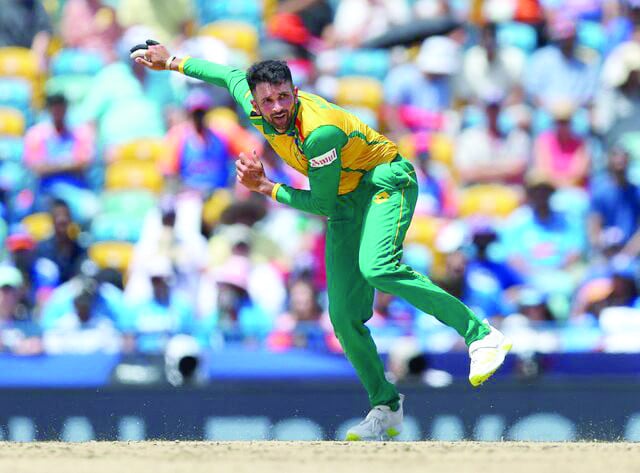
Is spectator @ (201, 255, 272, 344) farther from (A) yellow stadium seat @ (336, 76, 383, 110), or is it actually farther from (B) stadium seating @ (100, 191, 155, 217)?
(A) yellow stadium seat @ (336, 76, 383, 110)

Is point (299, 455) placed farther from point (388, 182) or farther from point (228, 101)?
point (228, 101)

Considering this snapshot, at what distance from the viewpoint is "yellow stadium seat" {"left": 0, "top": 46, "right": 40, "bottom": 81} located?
39.7ft

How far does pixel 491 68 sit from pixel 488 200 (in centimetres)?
139

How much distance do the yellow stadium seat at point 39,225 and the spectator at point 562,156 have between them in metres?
4.14

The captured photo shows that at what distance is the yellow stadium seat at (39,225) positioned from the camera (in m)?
10.8

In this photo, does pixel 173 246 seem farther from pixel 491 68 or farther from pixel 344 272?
pixel 344 272

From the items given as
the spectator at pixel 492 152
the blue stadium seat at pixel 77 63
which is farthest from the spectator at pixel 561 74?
the blue stadium seat at pixel 77 63

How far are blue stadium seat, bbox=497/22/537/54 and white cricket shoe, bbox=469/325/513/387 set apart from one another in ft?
17.8

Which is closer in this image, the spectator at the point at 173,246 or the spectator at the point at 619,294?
the spectator at the point at 619,294

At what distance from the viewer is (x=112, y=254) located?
34.9 feet

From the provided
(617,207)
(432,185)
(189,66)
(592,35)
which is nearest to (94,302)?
(432,185)

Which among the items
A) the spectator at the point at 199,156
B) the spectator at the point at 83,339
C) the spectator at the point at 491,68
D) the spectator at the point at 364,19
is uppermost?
the spectator at the point at 364,19

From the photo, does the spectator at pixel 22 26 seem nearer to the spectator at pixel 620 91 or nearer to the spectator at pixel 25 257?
the spectator at pixel 25 257

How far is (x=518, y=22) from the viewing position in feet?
38.1
